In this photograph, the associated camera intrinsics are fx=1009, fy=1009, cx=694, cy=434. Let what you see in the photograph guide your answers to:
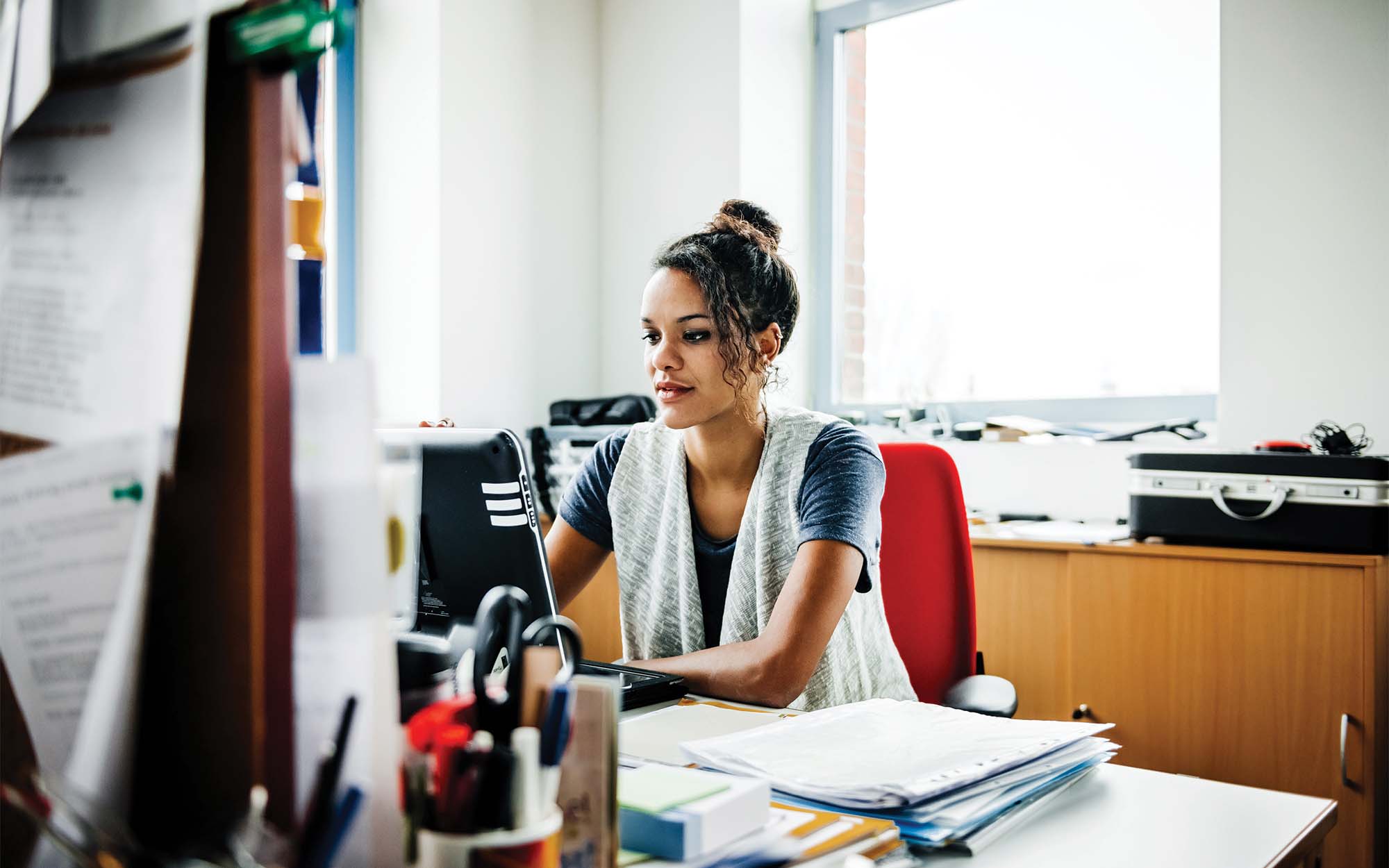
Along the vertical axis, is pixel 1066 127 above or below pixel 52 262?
above

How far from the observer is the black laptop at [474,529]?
3.36 ft

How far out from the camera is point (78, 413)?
0.41 m

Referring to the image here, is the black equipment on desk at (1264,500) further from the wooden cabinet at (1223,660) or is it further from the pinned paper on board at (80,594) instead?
the pinned paper on board at (80,594)

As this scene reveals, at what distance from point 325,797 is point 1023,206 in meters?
2.85

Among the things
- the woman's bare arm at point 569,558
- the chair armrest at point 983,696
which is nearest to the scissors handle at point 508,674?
the chair armrest at point 983,696

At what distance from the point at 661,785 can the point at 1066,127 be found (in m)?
2.67

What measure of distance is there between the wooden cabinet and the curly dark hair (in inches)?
33.6

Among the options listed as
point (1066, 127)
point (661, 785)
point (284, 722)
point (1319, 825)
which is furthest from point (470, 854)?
point (1066, 127)

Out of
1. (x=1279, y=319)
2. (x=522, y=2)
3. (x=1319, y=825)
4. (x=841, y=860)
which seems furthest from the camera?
(x=522, y=2)

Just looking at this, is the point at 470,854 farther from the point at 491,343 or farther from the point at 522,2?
the point at 522,2

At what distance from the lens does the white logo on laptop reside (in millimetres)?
1023

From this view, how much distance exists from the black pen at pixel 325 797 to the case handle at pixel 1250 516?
1876mm

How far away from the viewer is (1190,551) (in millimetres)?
1924

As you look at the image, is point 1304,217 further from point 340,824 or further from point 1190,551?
point 340,824
